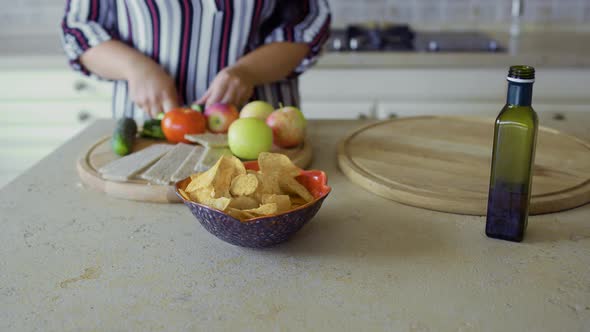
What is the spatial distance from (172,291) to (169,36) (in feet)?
2.95

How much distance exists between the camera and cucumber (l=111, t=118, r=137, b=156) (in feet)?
4.14

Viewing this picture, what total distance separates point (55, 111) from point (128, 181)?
1.55m

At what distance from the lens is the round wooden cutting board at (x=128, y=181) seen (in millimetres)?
1072

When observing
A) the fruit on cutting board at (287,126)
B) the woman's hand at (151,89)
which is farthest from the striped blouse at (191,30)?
the fruit on cutting board at (287,126)

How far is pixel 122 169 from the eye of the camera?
113 centimetres

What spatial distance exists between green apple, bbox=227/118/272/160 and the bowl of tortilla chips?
0.23m

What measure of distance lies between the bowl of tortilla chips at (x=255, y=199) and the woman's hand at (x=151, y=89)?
531mm

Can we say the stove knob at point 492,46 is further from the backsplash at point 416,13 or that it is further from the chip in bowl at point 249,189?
the chip in bowl at point 249,189

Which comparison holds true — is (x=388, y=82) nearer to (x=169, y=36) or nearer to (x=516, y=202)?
(x=169, y=36)

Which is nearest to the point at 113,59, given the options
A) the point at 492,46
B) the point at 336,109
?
the point at 336,109

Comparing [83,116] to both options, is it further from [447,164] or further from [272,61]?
[447,164]

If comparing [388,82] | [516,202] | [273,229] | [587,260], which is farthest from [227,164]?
[388,82]

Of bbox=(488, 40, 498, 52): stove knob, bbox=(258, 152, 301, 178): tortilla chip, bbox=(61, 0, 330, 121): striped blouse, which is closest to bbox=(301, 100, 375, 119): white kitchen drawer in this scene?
bbox=(488, 40, 498, 52): stove knob

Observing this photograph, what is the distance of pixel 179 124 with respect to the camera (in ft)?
4.32
